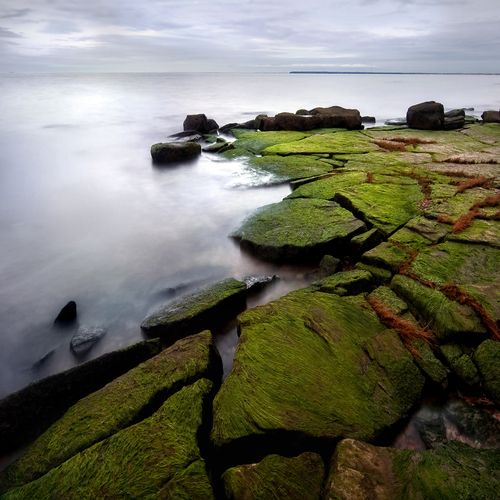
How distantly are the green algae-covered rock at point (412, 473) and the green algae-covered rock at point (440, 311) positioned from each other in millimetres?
1071

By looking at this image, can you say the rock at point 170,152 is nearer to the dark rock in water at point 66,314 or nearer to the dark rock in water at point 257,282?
the dark rock in water at point 257,282

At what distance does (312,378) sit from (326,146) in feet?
30.4

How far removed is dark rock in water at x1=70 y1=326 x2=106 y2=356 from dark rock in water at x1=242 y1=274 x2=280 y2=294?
1.86 metres

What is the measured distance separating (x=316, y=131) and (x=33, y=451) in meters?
13.5

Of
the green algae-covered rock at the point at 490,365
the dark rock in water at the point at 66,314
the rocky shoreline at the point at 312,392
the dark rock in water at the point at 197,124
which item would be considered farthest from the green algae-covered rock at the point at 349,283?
the dark rock in water at the point at 197,124

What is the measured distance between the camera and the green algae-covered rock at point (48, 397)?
104 inches

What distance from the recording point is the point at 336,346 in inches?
115

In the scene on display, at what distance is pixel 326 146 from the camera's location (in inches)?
417

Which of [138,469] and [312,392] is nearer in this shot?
[138,469]

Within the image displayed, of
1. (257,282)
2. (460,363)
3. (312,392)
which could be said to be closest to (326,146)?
(257,282)

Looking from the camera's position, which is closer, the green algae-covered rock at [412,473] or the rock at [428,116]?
the green algae-covered rock at [412,473]

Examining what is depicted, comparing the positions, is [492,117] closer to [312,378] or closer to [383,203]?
[383,203]

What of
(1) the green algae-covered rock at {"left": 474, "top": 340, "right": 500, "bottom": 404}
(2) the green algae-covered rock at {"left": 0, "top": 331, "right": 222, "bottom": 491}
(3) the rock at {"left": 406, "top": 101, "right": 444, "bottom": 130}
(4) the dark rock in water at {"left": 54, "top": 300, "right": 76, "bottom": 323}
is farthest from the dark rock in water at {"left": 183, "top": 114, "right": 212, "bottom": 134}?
(1) the green algae-covered rock at {"left": 474, "top": 340, "right": 500, "bottom": 404}

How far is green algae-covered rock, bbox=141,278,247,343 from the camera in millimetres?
3684
